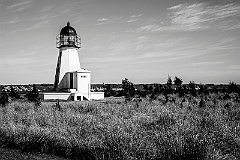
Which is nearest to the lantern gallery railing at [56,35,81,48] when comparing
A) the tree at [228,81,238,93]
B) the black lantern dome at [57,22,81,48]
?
the black lantern dome at [57,22,81,48]

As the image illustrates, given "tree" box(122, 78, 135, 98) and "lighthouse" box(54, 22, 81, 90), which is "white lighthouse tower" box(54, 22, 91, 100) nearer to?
"lighthouse" box(54, 22, 81, 90)

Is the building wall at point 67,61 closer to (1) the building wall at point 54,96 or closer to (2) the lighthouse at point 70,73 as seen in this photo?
(2) the lighthouse at point 70,73

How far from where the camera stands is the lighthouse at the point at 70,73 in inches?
1170

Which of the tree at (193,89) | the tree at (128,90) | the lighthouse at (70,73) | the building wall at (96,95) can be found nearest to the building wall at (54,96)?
the lighthouse at (70,73)

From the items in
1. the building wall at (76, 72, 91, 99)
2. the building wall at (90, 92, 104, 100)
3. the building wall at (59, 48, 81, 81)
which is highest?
the building wall at (59, 48, 81, 81)

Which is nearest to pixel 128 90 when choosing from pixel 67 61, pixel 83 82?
pixel 83 82

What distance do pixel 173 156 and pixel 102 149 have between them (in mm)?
1537

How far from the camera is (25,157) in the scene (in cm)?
537

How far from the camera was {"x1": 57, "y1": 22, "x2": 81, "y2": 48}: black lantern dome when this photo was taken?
32.0 metres

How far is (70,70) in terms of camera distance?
31.3 meters

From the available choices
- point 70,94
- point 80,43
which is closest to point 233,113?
point 70,94

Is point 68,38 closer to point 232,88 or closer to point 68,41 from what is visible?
point 68,41

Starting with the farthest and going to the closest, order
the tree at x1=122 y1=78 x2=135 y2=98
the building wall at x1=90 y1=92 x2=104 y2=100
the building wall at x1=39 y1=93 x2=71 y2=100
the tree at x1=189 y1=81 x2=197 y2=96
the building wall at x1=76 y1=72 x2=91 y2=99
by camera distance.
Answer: the building wall at x1=90 y1=92 x2=104 y2=100 → the building wall at x1=76 y1=72 x2=91 y2=99 → the building wall at x1=39 y1=93 x2=71 y2=100 → the tree at x1=189 y1=81 x2=197 y2=96 → the tree at x1=122 y1=78 x2=135 y2=98

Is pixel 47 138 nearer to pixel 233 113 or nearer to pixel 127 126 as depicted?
pixel 127 126
